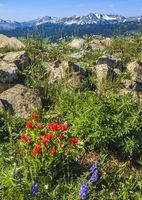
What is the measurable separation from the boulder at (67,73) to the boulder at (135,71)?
1636 mm

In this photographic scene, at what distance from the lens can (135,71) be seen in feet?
45.1

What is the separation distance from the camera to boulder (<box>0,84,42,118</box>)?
1012 cm

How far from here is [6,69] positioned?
1198cm

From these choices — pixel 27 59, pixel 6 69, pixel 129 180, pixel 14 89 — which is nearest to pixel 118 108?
pixel 129 180

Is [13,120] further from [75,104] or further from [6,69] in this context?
[6,69]

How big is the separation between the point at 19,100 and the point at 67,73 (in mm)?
2126

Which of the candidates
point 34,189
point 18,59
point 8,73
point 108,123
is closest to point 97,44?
point 18,59

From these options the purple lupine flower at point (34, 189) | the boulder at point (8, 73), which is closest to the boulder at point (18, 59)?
the boulder at point (8, 73)

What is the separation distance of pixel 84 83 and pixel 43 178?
5.20 m

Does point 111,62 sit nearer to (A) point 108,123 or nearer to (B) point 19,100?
(B) point 19,100

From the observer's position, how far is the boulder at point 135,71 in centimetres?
1356

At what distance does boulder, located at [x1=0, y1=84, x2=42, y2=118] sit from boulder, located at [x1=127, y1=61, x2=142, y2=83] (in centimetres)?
390

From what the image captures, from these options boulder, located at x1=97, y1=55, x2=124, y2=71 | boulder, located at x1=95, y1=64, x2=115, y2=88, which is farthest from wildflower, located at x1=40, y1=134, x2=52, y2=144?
boulder, located at x1=97, y1=55, x2=124, y2=71

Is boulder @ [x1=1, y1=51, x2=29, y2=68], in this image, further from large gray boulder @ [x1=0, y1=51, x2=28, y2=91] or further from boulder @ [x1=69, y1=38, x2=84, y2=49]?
boulder @ [x1=69, y1=38, x2=84, y2=49]
